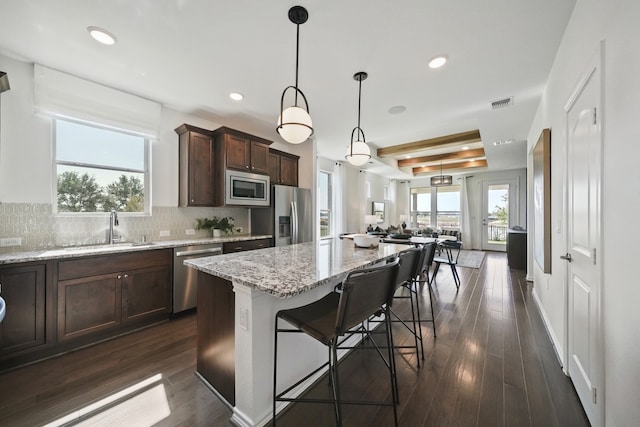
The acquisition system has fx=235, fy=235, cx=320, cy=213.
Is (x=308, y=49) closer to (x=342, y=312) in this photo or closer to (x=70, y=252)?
(x=342, y=312)

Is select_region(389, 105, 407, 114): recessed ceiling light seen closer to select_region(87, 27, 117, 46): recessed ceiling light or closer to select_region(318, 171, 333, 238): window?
select_region(318, 171, 333, 238): window

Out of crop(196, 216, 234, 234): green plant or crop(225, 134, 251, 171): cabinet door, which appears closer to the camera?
crop(225, 134, 251, 171): cabinet door

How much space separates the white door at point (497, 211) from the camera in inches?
309

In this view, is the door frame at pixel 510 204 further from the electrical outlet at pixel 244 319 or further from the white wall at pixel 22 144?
the white wall at pixel 22 144

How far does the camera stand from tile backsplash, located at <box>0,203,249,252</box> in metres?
2.27

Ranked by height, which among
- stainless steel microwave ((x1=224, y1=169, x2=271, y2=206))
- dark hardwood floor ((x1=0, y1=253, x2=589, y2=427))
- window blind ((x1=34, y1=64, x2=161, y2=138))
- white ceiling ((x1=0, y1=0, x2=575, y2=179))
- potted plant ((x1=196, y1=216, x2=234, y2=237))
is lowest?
dark hardwood floor ((x1=0, y1=253, x2=589, y2=427))

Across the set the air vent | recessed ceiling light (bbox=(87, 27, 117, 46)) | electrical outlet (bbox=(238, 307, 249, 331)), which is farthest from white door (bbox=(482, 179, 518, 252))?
recessed ceiling light (bbox=(87, 27, 117, 46))

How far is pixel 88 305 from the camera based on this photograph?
89.4 inches

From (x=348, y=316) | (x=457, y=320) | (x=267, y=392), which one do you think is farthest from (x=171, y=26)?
(x=457, y=320)

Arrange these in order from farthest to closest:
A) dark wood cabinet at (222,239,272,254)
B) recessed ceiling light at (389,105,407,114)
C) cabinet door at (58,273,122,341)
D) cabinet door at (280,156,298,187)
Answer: cabinet door at (280,156,298,187)
recessed ceiling light at (389,105,407,114)
dark wood cabinet at (222,239,272,254)
cabinet door at (58,273,122,341)

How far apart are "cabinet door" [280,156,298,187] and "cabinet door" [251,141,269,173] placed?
0.45m

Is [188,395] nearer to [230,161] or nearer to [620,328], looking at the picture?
[620,328]

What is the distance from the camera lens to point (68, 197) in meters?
2.62

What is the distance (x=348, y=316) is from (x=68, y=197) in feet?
11.0
